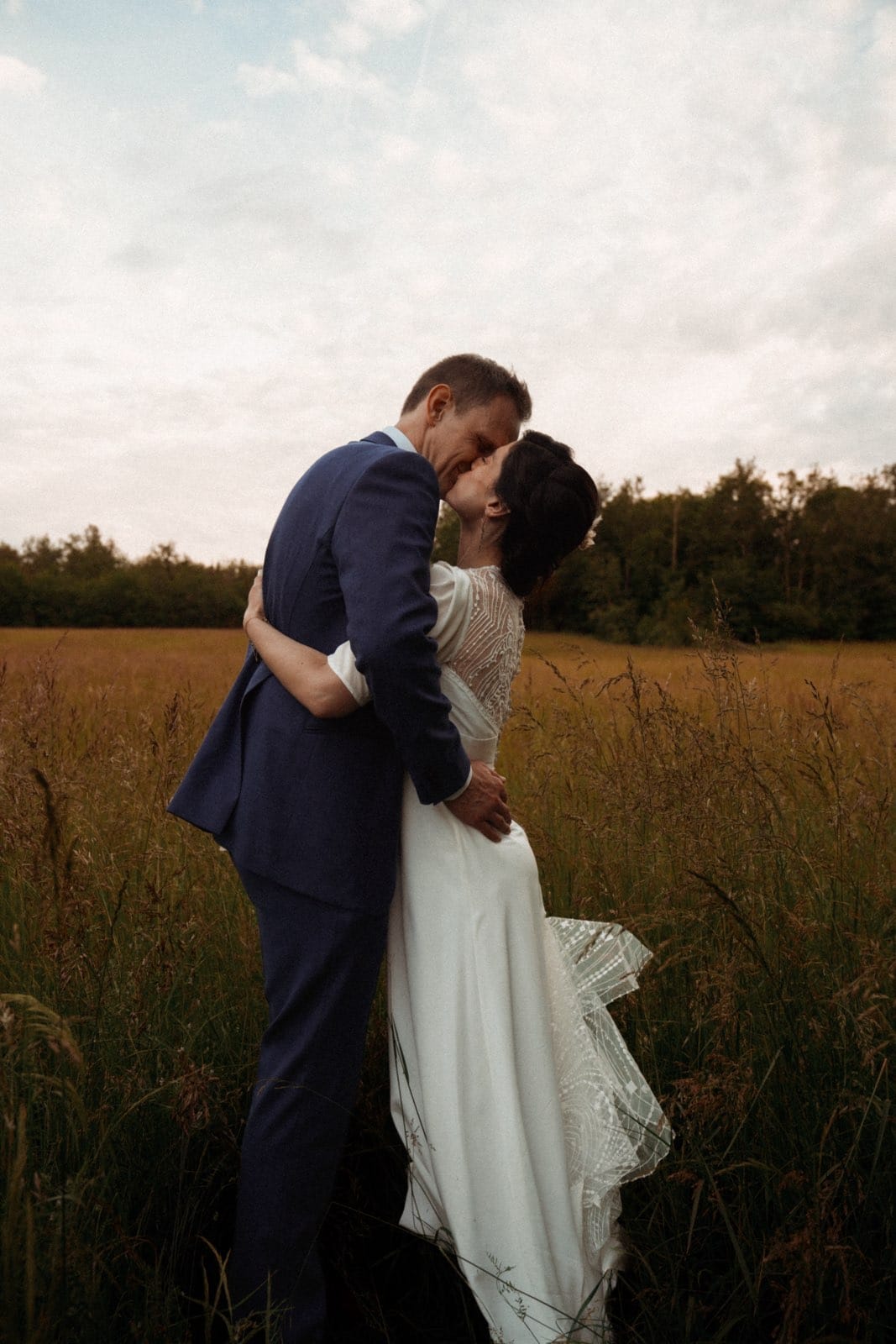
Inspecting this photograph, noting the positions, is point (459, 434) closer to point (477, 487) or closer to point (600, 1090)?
point (477, 487)

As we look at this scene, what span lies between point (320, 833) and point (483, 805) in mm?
361

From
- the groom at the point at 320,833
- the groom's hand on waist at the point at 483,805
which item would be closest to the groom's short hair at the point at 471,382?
the groom at the point at 320,833

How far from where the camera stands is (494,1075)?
1960mm

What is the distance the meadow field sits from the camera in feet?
5.49

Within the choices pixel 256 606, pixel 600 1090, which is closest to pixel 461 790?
pixel 256 606

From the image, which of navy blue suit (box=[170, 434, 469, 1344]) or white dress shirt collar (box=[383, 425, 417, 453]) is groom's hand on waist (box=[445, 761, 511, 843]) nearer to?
navy blue suit (box=[170, 434, 469, 1344])

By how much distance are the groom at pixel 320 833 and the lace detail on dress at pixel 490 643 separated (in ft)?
0.61

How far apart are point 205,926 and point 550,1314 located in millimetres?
1325

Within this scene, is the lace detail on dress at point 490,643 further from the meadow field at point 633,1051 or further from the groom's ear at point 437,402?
the meadow field at point 633,1051

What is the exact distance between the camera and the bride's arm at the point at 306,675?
1886 millimetres

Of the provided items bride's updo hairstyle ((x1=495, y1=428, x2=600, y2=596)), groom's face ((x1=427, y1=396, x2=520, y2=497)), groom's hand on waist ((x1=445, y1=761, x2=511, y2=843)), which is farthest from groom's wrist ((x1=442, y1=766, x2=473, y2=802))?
groom's face ((x1=427, y1=396, x2=520, y2=497))

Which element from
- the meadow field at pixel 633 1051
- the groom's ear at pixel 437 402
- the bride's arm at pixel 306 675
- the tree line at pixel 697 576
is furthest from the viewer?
the tree line at pixel 697 576

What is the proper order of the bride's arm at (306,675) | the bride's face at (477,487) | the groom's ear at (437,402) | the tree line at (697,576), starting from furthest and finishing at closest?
the tree line at (697,576) < the groom's ear at (437,402) < the bride's face at (477,487) < the bride's arm at (306,675)

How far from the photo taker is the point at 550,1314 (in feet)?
6.14
